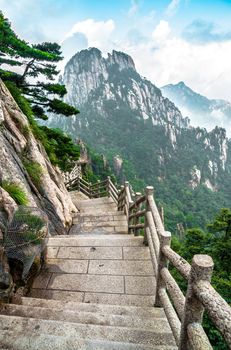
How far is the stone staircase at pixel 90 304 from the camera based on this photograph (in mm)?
2016

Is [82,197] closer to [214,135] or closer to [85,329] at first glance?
[85,329]

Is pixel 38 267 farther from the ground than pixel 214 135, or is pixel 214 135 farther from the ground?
pixel 214 135

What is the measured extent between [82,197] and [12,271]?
11.1 metres

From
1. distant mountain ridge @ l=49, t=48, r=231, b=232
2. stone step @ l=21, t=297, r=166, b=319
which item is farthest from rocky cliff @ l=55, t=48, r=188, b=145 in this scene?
stone step @ l=21, t=297, r=166, b=319

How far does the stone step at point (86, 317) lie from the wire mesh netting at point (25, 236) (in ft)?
1.83

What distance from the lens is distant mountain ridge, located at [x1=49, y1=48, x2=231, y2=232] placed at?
80375 mm

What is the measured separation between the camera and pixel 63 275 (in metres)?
3.73

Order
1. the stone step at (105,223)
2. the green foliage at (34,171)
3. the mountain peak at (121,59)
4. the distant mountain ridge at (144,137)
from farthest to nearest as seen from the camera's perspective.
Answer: the mountain peak at (121,59)
the distant mountain ridge at (144,137)
the stone step at (105,223)
the green foliage at (34,171)

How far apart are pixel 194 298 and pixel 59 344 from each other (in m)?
1.16

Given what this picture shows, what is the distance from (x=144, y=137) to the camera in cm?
10738

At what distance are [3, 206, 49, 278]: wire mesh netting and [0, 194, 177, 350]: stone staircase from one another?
52cm

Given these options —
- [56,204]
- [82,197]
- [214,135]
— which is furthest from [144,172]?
[56,204]

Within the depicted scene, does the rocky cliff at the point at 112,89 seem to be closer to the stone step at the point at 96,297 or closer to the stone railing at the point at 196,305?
the stone step at the point at 96,297

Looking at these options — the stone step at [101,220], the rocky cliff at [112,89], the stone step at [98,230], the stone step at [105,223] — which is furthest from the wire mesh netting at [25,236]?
the rocky cliff at [112,89]
